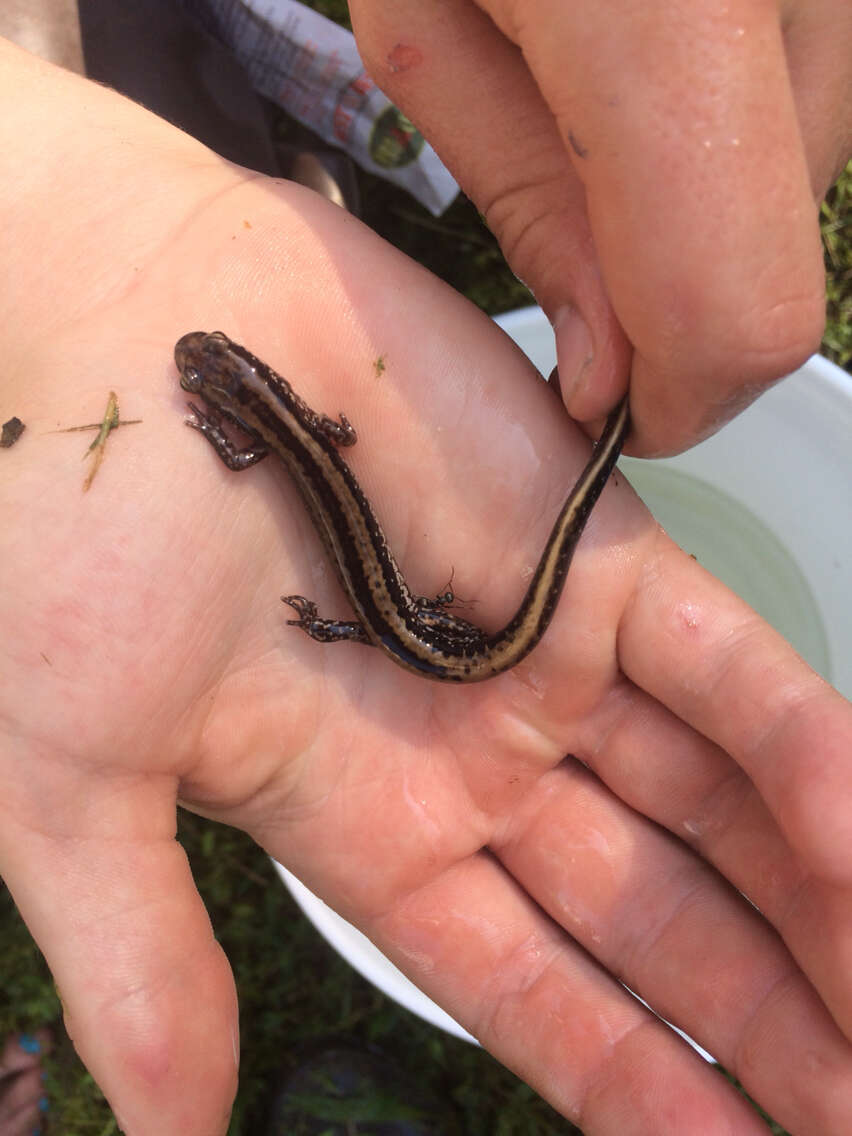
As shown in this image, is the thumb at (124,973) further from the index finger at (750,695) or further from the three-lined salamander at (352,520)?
the index finger at (750,695)

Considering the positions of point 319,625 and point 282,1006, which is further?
point 282,1006

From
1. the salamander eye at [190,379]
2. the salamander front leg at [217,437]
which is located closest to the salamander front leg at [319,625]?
the salamander front leg at [217,437]

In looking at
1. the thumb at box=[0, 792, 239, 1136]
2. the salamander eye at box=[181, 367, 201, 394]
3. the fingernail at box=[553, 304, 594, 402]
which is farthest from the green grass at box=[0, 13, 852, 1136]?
the fingernail at box=[553, 304, 594, 402]

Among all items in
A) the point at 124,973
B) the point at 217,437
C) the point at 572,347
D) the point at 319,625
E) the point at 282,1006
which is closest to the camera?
the point at 124,973

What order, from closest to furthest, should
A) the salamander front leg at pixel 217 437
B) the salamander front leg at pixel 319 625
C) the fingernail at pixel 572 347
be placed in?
the fingernail at pixel 572 347 < the salamander front leg at pixel 217 437 < the salamander front leg at pixel 319 625

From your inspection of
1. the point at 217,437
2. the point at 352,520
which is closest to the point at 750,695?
the point at 352,520

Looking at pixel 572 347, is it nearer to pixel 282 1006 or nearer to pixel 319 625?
pixel 319 625
